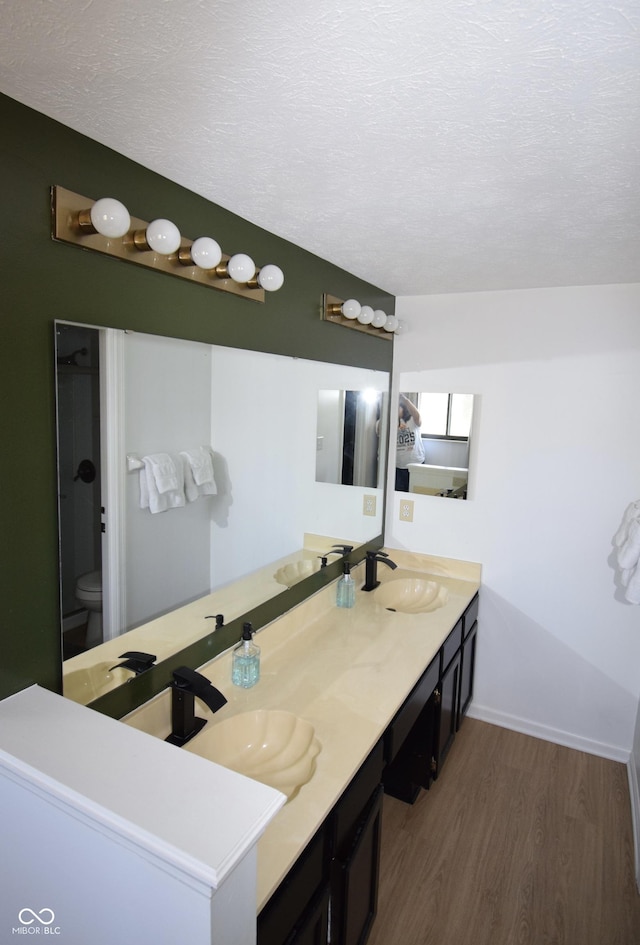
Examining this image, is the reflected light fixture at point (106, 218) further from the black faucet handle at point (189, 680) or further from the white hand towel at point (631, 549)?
the white hand towel at point (631, 549)

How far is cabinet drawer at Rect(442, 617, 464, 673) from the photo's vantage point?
92.0 inches

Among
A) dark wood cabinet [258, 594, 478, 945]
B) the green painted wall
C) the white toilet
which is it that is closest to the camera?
the green painted wall

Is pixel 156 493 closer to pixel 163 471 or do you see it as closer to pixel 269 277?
pixel 163 471

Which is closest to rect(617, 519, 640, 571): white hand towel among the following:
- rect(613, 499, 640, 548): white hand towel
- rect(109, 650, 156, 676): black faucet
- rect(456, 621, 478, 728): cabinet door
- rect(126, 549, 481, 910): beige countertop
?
rect(613, 499, 640, 548): white hand towel

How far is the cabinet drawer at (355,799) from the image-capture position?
1.41m

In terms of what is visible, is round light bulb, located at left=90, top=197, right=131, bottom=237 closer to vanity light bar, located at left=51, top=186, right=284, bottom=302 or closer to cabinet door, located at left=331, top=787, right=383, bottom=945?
vanity light bar, located at left=51, top=186, right=284, bottom=302

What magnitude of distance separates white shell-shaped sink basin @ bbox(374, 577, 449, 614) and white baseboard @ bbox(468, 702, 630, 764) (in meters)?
0.70

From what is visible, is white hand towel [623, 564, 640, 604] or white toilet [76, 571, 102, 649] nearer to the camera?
white toilet [76, 571, 102, 649]

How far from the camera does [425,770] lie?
2.44 metres

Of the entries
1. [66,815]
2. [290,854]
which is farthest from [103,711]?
[290,854]

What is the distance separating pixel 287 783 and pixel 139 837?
75 centimetres

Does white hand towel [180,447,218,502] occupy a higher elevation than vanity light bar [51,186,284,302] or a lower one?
lower

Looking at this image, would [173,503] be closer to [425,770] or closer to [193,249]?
[193,249]

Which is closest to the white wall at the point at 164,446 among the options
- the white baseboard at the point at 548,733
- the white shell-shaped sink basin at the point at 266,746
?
the white shell-shaped sink basin at the point at 266,746
